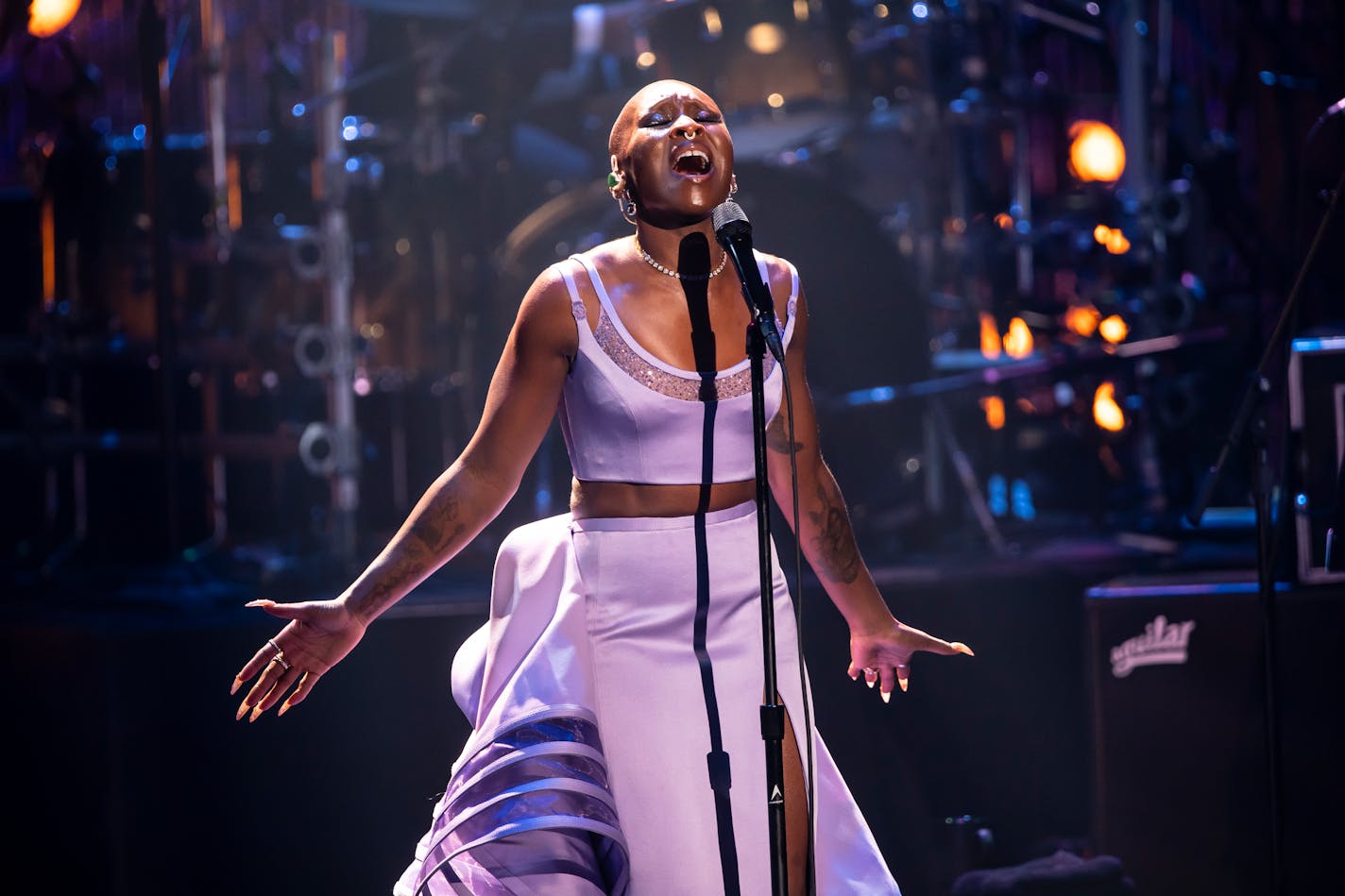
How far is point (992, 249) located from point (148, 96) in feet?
13.2

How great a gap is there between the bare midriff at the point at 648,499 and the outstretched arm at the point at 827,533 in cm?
18

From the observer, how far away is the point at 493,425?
266 cm

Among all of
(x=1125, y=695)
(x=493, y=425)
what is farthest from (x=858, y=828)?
(x=1125, y=695)

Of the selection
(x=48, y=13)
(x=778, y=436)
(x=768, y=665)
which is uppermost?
(x=48, y=13)

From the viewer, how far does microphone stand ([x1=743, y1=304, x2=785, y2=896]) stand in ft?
7.73

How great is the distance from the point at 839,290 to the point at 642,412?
3930 millimetres

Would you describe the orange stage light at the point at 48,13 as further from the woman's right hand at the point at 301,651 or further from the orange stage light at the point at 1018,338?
the orange stage light at the point at 1018,338

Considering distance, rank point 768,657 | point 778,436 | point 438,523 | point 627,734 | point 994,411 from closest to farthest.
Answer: point 768,657, point 627,734, point 438,523, point 778,436, point 994,411

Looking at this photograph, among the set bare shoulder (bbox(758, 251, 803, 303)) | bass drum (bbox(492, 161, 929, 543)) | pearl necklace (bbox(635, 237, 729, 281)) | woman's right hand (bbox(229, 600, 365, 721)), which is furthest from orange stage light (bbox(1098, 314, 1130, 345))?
woman's right hand (bbox(229, 600, 365, 721))

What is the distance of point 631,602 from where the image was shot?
257 centimetres

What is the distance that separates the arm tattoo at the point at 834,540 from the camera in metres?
2.79

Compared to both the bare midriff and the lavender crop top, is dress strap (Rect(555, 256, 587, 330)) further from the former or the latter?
the bare midriff

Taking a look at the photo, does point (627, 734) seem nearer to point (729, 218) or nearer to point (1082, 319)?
point (729, 218)

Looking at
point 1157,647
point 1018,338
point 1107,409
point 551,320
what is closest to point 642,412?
point 551,320
